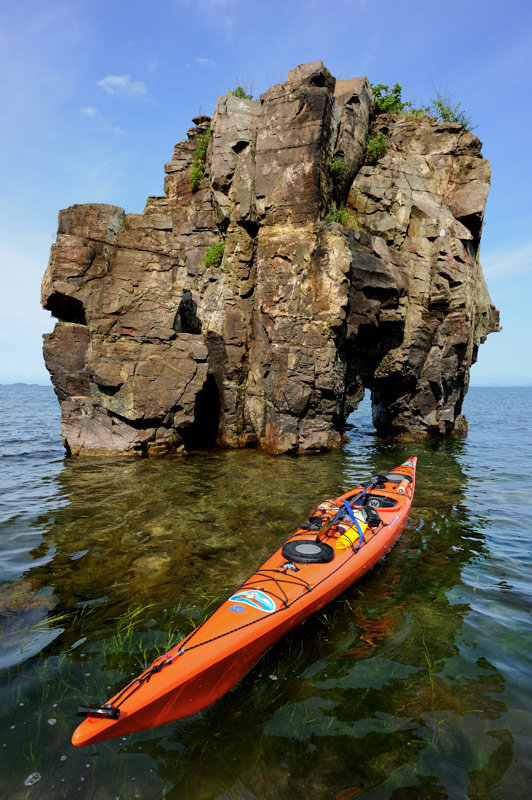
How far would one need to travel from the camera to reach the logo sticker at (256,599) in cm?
Answer: 415

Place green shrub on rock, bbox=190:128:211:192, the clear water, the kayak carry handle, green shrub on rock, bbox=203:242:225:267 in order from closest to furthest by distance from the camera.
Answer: the kayak carry handle → the clear water → green shrub on rock, bbox=203:242:225:267 → green shrub on rock, bbox=190:128:211:192

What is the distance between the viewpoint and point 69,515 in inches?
307

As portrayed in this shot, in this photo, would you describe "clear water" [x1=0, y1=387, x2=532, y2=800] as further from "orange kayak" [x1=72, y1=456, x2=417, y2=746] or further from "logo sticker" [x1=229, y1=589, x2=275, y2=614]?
"logo sticker" [x1=229, y1=589, x2=275, y2=614]

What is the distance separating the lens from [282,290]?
14.0 m

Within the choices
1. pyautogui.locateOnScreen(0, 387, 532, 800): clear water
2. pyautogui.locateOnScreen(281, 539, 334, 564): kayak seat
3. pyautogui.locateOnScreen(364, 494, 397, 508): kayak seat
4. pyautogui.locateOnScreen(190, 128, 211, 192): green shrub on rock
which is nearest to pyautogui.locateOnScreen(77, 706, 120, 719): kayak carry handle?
pyautogui.locateOnScreen(0, 387, 532, 800): clear water

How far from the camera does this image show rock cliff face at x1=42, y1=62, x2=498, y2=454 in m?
12.6

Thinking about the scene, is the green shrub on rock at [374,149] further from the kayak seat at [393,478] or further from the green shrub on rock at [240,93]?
the kayak seat at [393,478]

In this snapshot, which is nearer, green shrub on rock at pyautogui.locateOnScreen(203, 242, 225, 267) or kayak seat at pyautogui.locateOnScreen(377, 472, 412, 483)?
→ kayak seat at pyautogui.locateOnScreen(377, 472, 412, 483)

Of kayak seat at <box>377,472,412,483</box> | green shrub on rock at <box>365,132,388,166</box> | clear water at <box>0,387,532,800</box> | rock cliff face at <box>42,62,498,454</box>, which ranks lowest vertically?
clear water at <box>0,387,532,800</box>

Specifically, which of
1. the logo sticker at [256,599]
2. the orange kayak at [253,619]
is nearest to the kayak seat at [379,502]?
the orange kayak at [253,619]

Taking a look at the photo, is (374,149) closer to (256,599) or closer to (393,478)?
(393,478)

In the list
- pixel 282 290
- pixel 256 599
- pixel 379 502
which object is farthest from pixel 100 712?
pixel 282 290

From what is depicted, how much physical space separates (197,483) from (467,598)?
6385 mm

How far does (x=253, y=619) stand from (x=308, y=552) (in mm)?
1428
